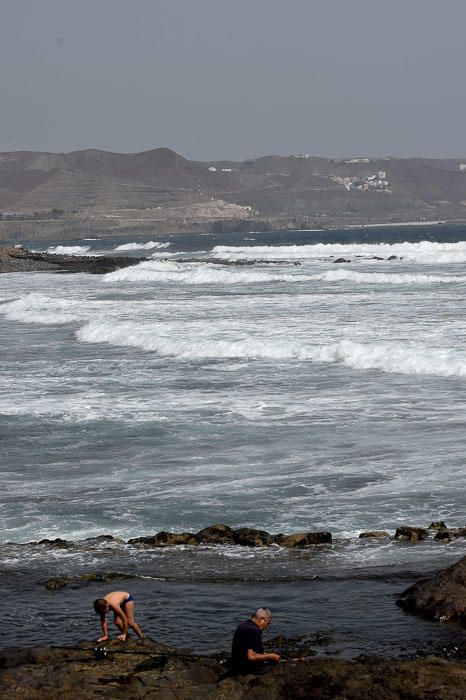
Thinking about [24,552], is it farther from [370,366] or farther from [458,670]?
[370,366]

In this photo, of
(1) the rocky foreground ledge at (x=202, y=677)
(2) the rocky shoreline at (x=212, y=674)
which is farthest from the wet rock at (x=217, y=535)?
(1) the rocky foreground ledge at (x=202, y=677)

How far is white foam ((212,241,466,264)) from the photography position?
83.9 meters

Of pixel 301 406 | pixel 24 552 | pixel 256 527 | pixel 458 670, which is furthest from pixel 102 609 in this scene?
pixel 301 406

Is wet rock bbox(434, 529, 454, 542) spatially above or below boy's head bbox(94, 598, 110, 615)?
below

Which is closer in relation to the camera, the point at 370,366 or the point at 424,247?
the point at 370,366

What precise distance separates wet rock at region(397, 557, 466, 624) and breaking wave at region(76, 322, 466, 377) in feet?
47.1

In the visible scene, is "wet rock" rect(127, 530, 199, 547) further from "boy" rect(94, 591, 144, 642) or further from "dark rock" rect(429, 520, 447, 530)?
"boy" rect(94, 591, 144, 642)

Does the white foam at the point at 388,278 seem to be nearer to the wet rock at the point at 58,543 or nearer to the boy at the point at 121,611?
the wet rock at the point at 58,543

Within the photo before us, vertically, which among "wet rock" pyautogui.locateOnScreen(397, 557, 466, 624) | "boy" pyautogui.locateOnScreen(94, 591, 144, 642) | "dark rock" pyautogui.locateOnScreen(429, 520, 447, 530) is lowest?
"dark rock" pyautogui.locateOnScreen(429, 520, 447, 530)

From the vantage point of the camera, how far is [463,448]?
57.5 ft

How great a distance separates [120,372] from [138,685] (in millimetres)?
18375

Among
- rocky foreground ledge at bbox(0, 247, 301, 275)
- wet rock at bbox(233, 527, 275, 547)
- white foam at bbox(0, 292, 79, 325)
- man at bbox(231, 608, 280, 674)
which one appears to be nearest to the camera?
man at bbox(231, 608, 280, 674)

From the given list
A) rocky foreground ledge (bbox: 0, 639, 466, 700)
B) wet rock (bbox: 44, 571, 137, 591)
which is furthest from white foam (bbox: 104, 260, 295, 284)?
rocky foreground ledge (bbox: 0, 639, 466, 700)

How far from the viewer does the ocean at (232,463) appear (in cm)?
1091
